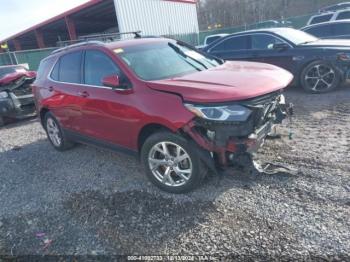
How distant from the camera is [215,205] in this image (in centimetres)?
328

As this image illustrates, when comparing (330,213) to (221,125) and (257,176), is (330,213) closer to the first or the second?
(257,176)

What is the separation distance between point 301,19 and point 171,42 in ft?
66.5

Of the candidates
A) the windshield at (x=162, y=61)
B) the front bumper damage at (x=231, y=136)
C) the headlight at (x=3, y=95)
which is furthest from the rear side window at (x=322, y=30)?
the headlight at (x=3, y=95)

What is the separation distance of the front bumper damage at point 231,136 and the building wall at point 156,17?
16.5 metres

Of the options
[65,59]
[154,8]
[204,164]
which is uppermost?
[154,8]

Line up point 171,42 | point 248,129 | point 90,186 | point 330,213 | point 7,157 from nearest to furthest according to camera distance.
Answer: point 330,213
point 248,129
point 90,186
point 171,42
point 7,157

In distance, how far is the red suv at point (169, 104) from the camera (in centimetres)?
308

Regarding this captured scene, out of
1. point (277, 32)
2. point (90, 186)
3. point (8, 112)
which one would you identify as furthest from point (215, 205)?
point (8, 112)

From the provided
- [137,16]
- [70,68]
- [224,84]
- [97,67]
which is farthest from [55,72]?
[137,16]

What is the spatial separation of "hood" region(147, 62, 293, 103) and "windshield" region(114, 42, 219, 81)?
251 millimetres

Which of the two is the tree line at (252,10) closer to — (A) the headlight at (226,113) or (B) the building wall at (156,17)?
(B) the building wall at (156,17)

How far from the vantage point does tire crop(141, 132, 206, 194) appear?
3328mm

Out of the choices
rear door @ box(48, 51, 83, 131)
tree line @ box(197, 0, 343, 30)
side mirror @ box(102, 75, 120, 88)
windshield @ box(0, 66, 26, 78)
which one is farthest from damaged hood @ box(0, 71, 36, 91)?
tree line @ box(197, 0, 343, 30)

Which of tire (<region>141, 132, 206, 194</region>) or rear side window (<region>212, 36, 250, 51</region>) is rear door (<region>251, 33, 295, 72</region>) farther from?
tire (<region>141, 132, 206, 194</region>)
